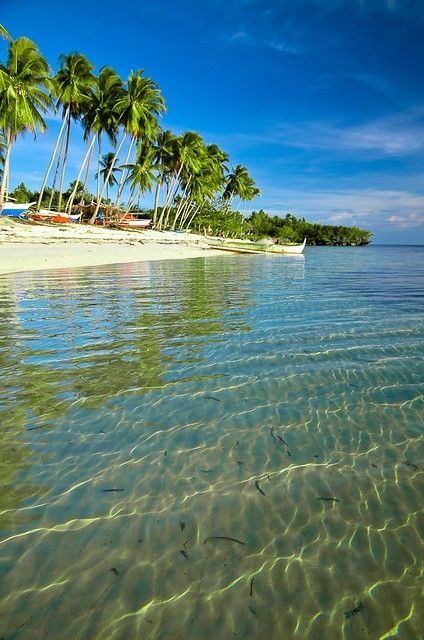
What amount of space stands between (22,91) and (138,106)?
12.6m

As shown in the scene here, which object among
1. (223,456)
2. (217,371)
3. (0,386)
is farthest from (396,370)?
(0,386)

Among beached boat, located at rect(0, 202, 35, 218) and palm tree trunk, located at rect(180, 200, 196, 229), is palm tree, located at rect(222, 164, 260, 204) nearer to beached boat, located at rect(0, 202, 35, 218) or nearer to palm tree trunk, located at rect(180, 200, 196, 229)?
palm tree trunk, located at rect(180, 200, 196, 229)

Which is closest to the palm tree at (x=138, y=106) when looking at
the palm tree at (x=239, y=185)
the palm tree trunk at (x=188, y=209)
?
the palm tree trunk at (x=188, y=209)

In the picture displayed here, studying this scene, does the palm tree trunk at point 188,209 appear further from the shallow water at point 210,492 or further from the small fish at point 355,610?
the small fish at point 355,610

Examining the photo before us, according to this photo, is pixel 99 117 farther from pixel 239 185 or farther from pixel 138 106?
pixel 239 185

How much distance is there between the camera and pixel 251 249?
142ft

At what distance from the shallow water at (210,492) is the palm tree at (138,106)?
38.2 m

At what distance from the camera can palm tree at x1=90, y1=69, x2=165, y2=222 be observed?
37469 mm

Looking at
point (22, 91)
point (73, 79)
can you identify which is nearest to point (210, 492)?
point (22, 91)

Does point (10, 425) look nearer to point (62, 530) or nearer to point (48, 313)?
point (62, 530)

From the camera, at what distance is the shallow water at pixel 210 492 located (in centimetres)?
172

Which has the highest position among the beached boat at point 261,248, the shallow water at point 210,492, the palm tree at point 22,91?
the palm tree at point 22,91

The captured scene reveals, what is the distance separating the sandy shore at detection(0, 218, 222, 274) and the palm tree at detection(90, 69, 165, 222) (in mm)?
8187

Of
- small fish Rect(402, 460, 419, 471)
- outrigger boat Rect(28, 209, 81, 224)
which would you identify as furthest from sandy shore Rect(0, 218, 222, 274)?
small fish Rect(402, 460, 419, 471)
